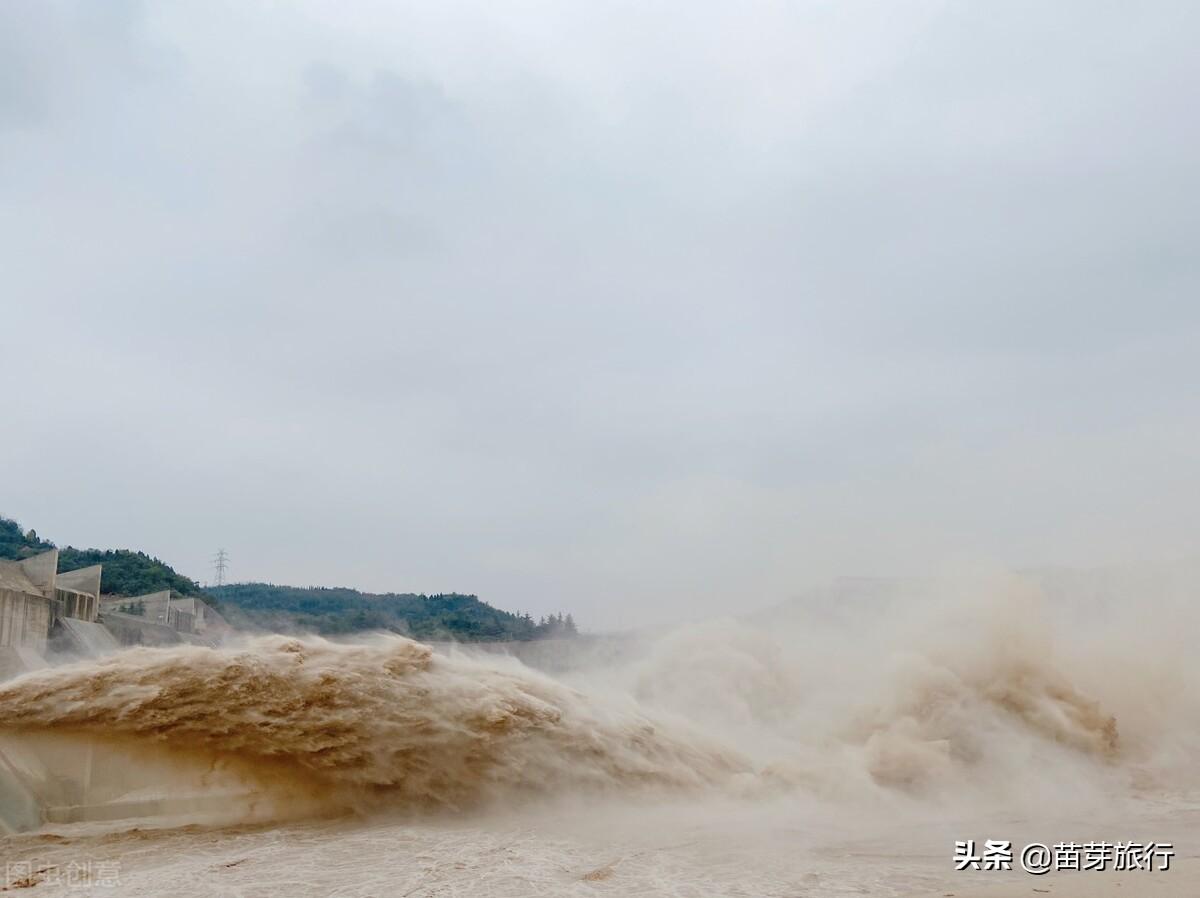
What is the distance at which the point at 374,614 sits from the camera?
77.3 meters

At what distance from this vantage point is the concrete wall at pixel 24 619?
103 ft

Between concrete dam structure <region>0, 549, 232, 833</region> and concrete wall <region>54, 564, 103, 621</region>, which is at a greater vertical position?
concrete wall <region>54, 564, 103, 621</region>

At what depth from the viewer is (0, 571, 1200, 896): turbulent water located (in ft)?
35.2

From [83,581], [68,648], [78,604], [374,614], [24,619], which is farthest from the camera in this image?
[374,614]

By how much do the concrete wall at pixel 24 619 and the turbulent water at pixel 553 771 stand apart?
22.8m

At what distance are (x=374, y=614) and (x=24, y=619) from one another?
45164 mm

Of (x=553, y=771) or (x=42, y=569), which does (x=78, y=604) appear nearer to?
(x=42, y=569)

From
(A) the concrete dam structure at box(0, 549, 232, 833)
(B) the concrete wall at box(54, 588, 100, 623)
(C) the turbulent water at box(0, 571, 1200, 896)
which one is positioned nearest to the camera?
(C) the turbulent water at box(0, 571, 1200, 896)

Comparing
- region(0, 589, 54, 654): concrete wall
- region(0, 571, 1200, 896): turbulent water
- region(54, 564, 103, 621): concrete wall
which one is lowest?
region(0, 571, 1200, 896): turbulent water

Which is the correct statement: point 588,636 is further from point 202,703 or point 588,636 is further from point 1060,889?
point 1060,889

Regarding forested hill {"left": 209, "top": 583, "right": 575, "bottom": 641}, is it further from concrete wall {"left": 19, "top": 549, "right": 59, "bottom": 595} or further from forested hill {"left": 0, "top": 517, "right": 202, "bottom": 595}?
concrete wall {"left": 19, "top": 549, "right": 59, "bottom": 595}

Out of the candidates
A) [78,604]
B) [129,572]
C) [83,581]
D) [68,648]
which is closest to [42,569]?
[78,604]

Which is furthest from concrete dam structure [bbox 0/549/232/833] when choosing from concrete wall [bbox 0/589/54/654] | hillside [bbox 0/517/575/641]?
hillside [bbox 0/517/575/641]

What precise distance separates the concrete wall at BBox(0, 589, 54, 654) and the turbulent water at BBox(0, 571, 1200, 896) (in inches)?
898
